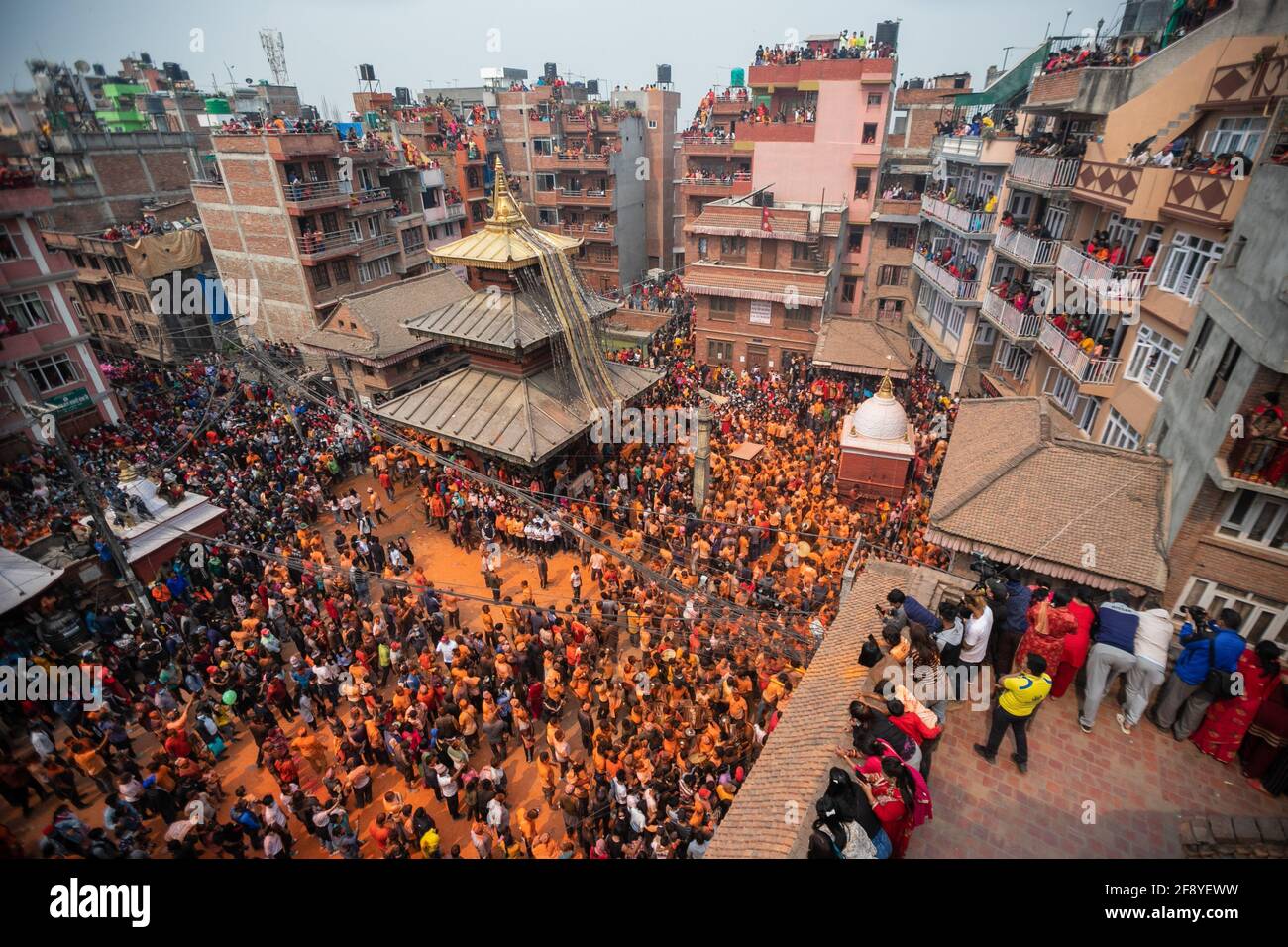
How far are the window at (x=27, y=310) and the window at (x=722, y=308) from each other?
104ft

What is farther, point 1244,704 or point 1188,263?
point 1188,263

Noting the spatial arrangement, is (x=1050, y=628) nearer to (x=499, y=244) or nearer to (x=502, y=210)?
(x=499, y=244)

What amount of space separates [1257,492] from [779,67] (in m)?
38.9

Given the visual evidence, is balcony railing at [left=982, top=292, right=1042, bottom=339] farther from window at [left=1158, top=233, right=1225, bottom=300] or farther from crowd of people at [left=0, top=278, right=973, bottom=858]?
crowd of people at [left=0, top=278, right=973, bottom=858]

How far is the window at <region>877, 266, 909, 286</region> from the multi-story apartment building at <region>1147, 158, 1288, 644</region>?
25.3 m

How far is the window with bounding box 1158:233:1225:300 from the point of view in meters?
15.4

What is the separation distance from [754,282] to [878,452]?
16.6 metres

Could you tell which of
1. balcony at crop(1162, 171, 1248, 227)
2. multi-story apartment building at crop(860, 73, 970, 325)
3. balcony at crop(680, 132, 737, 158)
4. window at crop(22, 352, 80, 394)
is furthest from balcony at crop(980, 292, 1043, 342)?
window at crop(22, 352, 80, 394)

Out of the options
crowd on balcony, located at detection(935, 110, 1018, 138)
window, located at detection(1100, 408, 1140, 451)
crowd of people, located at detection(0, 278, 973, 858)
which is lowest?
crowd of people, located at detection(0, 278, 973, 858)

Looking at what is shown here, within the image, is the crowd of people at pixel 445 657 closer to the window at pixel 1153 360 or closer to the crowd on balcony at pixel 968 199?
the window at pixel 1153 360

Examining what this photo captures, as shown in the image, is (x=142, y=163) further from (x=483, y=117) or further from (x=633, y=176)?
(x=633, y=176)

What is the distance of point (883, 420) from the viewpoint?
22344mm

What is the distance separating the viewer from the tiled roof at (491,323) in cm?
2166

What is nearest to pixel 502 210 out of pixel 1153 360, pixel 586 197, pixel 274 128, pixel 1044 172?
pixel 1044 172
